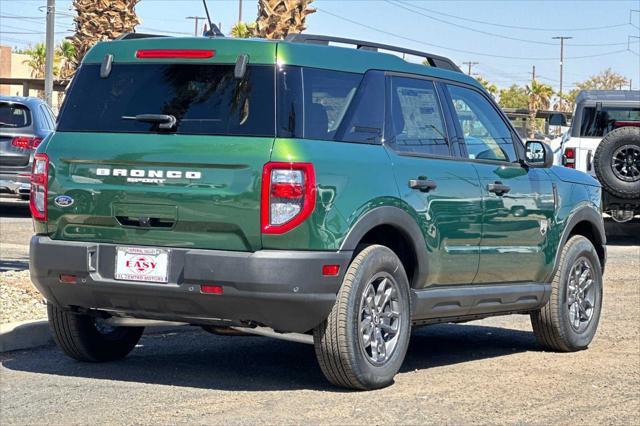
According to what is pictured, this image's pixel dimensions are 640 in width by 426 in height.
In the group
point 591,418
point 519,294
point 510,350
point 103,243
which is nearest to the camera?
point 591,418

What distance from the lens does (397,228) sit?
24.9 ft

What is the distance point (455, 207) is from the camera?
8.10 meters

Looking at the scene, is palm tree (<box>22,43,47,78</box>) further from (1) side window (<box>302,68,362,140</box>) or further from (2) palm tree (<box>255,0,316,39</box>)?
(1) side window (<box>302,68,362,140</box>)

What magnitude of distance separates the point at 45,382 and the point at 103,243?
899 millimetres

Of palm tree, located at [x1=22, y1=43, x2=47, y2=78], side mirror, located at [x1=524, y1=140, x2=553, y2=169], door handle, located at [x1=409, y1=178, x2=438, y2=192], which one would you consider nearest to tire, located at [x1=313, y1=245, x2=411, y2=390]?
door handle, located at [x1=409, y1=178, x2=438, y2=192]

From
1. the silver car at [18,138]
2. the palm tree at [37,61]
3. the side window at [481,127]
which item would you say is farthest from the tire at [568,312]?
the palm tree at [37,61]

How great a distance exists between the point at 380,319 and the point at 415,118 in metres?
1.31

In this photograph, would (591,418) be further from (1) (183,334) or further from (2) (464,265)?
(1) (183,334)

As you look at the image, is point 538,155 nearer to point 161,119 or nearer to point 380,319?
point 380,319

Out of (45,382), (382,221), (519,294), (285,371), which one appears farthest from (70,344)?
(519,294)

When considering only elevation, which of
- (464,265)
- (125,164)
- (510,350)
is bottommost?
(510,350)

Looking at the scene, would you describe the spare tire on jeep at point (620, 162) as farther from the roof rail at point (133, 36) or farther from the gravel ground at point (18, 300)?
the roof rail at point (133, 36)

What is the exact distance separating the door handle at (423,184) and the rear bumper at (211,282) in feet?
2.58

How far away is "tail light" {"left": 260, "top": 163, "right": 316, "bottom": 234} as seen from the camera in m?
6.89
